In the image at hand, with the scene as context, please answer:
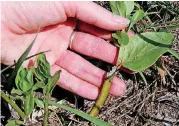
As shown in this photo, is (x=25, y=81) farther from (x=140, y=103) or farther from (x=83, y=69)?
(x=140, y=103)

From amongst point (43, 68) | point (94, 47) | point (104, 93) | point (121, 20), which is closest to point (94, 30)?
point (94, 47)

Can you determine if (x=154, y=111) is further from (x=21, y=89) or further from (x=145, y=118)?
(x=21, y=89)

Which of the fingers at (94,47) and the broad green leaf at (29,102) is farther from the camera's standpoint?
the fingers at (94,47)

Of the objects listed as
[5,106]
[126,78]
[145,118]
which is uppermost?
[126,78]

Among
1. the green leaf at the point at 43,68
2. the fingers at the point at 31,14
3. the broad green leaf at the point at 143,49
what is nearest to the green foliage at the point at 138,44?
the broad green leaf at the point at 143,49

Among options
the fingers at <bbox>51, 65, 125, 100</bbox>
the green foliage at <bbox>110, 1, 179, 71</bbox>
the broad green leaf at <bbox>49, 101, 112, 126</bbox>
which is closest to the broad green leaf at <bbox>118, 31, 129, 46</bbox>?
the green foliage at <bbox>110, 1, 179, 71</bbox>

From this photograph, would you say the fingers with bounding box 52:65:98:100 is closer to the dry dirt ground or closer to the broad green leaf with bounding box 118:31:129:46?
the dry dirt ground

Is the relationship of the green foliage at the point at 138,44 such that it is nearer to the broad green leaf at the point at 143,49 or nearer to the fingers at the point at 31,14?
the broad green leaf at the point at 143,49

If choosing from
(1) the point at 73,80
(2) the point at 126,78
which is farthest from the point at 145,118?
(1) the point at 73,80
